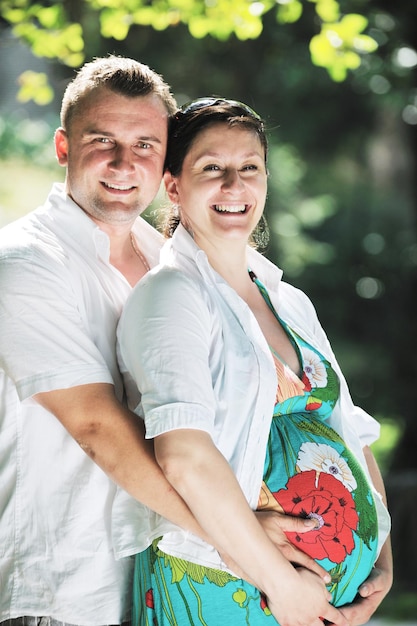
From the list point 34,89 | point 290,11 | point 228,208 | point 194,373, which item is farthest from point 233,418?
point 34,89

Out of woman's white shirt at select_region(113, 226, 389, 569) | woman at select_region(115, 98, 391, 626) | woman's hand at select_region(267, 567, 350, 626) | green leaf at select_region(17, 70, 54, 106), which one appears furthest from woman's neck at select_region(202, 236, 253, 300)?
green leaf at select_region(17, 70, 54, 106)

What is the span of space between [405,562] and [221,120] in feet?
14.4

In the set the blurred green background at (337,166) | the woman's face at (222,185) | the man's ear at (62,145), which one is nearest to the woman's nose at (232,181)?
the woman's face at (222,185)

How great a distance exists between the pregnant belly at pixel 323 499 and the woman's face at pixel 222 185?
52 cm

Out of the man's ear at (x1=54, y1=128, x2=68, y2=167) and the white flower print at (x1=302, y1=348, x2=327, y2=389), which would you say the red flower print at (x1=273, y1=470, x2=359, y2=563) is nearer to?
the white flower print at (x1=302, y1=348, x2=327, y2=389)

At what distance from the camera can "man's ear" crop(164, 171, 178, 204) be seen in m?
2.54

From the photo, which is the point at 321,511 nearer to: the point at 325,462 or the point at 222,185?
the point at 325,462

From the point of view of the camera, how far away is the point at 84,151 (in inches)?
103

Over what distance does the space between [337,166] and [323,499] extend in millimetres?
9444

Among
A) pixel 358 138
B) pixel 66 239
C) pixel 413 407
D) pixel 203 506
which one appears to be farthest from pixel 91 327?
pixel 358 138

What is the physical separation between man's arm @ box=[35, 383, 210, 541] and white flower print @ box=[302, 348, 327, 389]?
475mm

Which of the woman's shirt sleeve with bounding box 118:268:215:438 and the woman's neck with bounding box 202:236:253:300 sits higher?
the woman's neck with bounding box 202:236:253:300

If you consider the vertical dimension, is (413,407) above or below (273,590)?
below

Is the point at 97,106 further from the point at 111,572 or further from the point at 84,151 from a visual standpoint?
the point at 111,572
